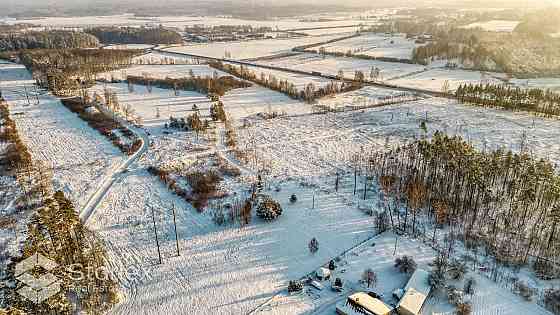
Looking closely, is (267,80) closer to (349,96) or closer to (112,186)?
(349,96)

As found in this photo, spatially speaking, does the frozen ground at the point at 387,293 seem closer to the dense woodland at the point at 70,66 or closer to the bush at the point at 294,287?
the bush at the point at 294,287

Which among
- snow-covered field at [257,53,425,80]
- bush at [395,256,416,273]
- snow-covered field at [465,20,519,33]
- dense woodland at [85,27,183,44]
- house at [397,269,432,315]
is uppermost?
snow-covered field at [465,20,519,33]

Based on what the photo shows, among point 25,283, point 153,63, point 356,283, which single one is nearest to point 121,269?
point 25,283

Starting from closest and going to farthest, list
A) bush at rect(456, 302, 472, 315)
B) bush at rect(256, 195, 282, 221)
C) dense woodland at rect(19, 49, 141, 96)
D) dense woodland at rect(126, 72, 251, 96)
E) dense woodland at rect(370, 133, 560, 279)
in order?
1. bush at rect(456, 302, 472, 315)
2. dense woodland at rect(370, 133, 560, 279)
3. bush at rect(256, 195, 282, 221)
4. dense woodland at rect(126, 72, 251, 96)
5. dense woodland at rect(19, 49, 141, 96)

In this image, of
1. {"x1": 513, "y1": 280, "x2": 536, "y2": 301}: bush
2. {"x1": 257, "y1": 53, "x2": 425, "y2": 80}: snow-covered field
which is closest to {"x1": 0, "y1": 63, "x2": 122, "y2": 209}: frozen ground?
{"x1": 513, "y1": 280, "x2": 536, "y2": 301}: bush

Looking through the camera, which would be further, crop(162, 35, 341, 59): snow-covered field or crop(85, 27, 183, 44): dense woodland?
crop(85, 27, 183, 44): dense woodland

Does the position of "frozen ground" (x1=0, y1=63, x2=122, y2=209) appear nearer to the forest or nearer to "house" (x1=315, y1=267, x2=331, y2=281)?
"house" (x1=315, y1=267, x2=331, y2=281)
